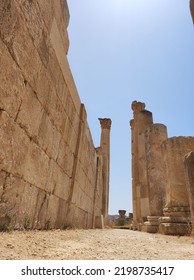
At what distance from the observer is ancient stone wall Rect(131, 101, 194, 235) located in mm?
6866

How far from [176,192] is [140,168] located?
25.2ft

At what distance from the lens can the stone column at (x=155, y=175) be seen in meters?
9.84

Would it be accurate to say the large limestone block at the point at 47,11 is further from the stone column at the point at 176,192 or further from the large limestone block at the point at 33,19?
the stone column at the point at 176,192

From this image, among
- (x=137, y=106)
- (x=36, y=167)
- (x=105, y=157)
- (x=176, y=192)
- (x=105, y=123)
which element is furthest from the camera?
(x=105, y=123)

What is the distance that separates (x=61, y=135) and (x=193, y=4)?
4.18m

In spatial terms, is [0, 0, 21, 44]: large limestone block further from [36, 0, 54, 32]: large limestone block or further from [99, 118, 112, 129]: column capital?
[99, 118, 112, 129]: column capital

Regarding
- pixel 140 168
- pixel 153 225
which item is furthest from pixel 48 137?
pixel 140 168

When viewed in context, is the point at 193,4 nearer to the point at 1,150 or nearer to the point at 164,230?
the point at 1,150

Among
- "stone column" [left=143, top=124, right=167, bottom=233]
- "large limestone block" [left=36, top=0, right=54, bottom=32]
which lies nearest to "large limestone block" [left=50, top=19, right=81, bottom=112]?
"large limestone block" [left=36, top=0, right=54, bottom=32]

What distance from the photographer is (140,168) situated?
15.0 meters

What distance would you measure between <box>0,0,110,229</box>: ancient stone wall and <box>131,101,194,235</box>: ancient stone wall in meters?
3.34

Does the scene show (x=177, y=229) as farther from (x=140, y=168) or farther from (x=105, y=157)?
(x=105, y=157)

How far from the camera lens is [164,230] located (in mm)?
7059
